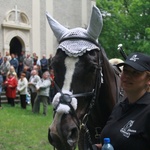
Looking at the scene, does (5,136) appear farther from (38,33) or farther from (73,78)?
(38,33)

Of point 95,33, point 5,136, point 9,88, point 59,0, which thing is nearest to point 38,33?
point 59,0

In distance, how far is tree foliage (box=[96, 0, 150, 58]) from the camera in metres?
25.5

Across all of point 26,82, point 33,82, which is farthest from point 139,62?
point 26,82

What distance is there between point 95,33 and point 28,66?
51.7ft

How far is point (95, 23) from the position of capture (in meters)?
3.87

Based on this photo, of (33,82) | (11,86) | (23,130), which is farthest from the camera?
(11,86)

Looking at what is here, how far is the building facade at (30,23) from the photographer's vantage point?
24.5 metres

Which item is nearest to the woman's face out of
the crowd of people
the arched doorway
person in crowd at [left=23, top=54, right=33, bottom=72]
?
the crowd of people

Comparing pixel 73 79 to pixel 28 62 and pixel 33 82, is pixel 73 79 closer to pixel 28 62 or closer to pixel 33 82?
pixel 33 82

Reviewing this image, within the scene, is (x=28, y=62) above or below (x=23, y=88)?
above

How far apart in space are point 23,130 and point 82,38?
7.59 meters

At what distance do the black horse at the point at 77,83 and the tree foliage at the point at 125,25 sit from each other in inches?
782

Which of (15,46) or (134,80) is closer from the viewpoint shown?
(134,80)

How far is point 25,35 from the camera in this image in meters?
25.7
